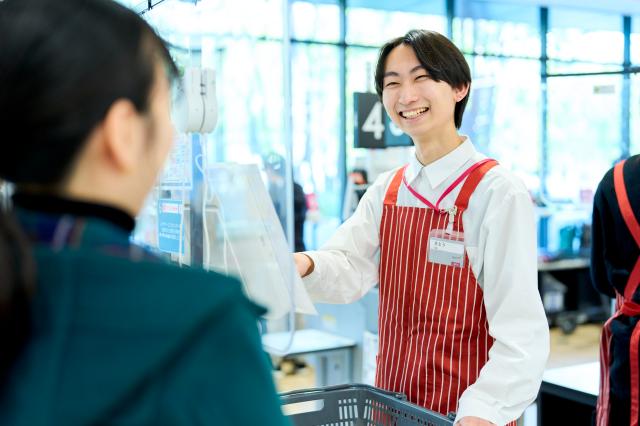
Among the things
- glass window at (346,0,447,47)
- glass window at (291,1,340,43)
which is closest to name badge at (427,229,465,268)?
glass window at (291,1,340,43)

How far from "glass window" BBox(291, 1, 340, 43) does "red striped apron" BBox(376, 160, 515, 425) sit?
6.50m

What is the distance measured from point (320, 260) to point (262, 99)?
424 mm

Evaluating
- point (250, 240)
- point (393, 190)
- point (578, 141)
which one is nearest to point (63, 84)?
point (250, 240)

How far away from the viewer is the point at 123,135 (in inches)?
25.8

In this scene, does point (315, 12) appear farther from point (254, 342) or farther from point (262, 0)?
point (254, 342)

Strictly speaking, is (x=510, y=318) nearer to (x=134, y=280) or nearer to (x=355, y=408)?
(x=355, y=408)

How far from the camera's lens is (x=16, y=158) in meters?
0.64

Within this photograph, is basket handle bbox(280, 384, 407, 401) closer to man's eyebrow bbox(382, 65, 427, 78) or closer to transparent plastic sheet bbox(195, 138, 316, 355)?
transparent plastic sheet bbox(195, 138, 316, 355)

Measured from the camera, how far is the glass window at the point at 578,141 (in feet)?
28.4

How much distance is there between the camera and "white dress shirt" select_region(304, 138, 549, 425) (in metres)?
1.47

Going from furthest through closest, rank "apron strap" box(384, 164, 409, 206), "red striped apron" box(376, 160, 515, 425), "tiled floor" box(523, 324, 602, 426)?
"tiled floor" box(523, 324, 602, 426) → "apron strap" box(384, 164, 409, 206) → "red striped apron" box(376, 160, 515, 425)

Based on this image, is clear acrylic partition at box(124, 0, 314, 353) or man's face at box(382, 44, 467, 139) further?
man's face at box(382, 44, 467, 139)

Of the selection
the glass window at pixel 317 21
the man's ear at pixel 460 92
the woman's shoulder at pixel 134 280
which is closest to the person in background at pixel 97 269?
the woman's shoulder at pixel 134 280

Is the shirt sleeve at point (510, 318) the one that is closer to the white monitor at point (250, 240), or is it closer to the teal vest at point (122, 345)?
the white monitor at point (250, 240)
